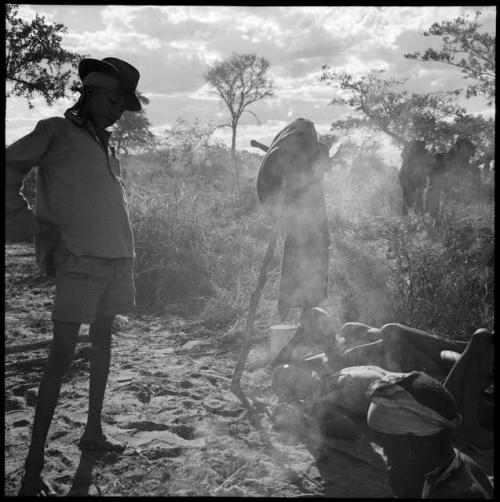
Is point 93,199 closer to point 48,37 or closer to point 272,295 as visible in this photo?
point 272,295

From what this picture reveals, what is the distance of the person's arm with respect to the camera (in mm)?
2215

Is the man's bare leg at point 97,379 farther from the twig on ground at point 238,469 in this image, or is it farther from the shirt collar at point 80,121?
the shirt collar at point 80,121

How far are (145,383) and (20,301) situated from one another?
9.53ft

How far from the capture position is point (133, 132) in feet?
93.5

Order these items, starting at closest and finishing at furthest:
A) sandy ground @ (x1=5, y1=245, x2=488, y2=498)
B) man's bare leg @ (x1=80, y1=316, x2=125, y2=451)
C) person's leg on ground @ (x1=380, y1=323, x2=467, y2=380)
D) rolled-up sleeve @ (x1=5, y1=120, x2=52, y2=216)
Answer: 1. rolled-up sleeve @ (x1=5, y1=120, x2=52, y2=216)
2. sandy ground @ (x1=5, y1=245, x2=488, y2=498)
3. man's bare leg @ (x1=80, y1=316, x2=125, y2=451)
4. person's leg on ground @ (x1=380, y1=323, x2=467, y2=380)

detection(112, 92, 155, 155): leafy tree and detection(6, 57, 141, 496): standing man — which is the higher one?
detection(112, 92, 155, 155): leafy tree

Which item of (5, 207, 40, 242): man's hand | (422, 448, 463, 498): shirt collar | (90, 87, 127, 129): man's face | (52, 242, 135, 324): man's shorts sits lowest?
(422, 448, 463, 498): shirt collar

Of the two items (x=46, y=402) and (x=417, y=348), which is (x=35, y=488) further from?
(x=417, y=348)

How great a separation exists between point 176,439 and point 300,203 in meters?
1.86

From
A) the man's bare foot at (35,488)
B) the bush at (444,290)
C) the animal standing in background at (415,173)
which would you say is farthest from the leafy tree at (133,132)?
the man's bare foot at (35,488)

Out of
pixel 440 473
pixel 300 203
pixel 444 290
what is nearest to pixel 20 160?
pixel 300 203

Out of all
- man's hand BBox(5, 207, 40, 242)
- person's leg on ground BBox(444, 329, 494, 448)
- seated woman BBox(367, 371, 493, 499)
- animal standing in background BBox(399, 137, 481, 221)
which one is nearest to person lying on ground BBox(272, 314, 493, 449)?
person's leg on ground BBox(444, 329, 494, 448)

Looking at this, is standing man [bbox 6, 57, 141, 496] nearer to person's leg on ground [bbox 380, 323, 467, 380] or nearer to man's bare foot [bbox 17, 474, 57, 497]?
man's bare foot [bbox 17, 474, 57, 497]

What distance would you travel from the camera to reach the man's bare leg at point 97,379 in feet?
8.89
